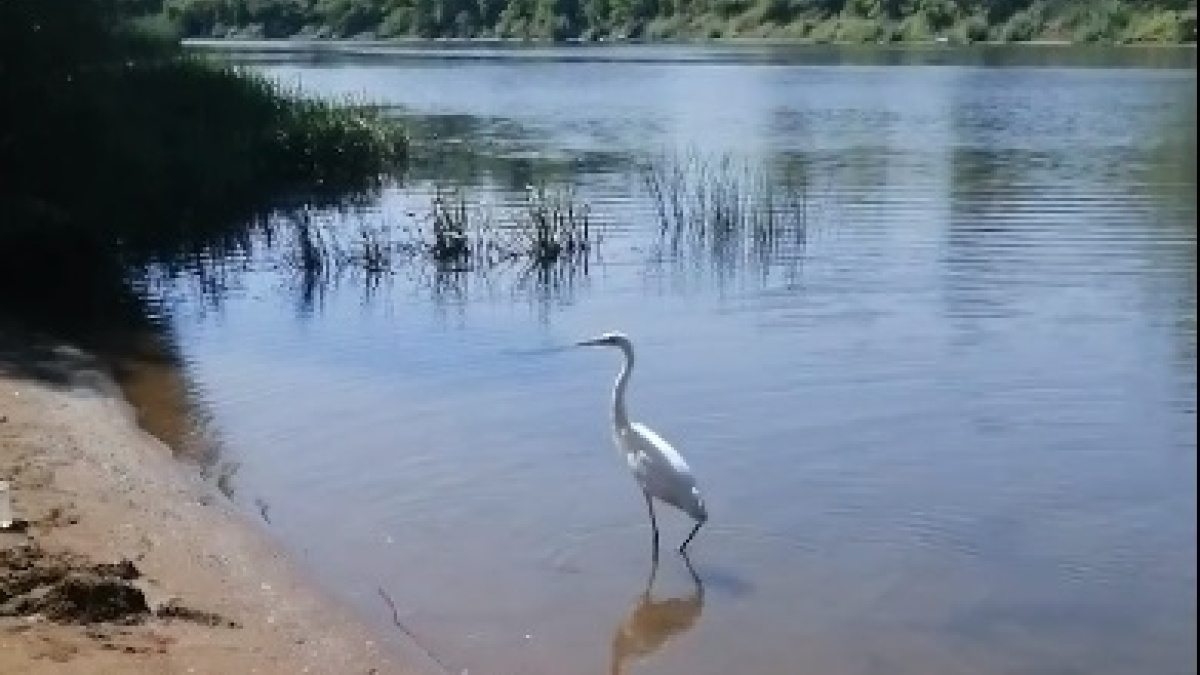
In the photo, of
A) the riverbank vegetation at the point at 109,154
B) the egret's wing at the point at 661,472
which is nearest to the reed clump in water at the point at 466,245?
the riverbank vegetation at the point at 109,154

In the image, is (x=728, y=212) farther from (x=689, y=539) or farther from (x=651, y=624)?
(x=651, y=624)

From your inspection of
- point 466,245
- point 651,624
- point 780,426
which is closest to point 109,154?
point 466,245

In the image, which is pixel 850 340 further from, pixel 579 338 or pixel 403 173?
pixel 403 173

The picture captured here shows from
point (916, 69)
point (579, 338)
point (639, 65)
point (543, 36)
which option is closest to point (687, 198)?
point (579, 338)

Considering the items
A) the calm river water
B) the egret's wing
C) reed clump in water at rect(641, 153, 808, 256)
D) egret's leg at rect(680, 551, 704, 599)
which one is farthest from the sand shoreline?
reed clump in water at rect(641, 153, 808, 256)

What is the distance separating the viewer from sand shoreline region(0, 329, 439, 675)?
27.7 feet

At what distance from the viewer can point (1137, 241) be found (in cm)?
2348

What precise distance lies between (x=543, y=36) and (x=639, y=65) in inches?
1807

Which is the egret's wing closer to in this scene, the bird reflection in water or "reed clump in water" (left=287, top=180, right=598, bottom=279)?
the bird reflection in water

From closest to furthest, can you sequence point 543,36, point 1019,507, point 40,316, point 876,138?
point 1019,507, point 40,316, point 876,138, point 543,36

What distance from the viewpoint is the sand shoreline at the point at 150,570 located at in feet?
27.7

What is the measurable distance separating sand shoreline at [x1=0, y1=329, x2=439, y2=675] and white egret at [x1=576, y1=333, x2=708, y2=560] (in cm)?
214

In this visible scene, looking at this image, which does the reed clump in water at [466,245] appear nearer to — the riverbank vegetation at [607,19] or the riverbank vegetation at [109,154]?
the riverbank vegetation at [109,154]

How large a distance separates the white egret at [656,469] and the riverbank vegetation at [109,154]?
12.8 metres
